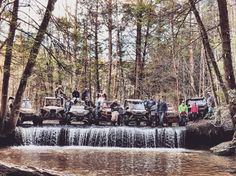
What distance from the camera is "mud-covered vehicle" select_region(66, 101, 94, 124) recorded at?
2195cm

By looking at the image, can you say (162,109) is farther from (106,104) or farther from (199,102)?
(199,102)

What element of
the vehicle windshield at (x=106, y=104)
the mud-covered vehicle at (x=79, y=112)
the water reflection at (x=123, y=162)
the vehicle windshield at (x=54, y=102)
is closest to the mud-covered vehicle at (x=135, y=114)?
the vehicle windshield at (x=106, y=104)

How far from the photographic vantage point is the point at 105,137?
1912cm

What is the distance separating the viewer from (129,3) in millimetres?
32594

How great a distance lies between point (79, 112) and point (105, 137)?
331 cm

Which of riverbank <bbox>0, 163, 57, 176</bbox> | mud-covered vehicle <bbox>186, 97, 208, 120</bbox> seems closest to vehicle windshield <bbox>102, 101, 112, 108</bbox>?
mud-covered vehicle <bbox>186, 97, 208, 120</bbox>

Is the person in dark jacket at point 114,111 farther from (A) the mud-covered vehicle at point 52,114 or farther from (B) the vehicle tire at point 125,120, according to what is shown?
(A) the mud-covered vehicle at point 52,114

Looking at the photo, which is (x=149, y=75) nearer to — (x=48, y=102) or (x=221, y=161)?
(x=48, y=102)

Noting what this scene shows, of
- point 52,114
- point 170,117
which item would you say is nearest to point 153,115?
point 170,117

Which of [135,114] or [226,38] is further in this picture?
[135,114]

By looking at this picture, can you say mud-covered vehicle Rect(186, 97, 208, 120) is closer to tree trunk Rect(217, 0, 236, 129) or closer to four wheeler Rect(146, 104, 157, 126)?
four wheeler Rect(146, 104, 157, 126)

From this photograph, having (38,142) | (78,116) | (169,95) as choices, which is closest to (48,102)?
(78,116)

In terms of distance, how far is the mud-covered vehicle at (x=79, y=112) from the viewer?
864 inches

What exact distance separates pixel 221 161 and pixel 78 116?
32.7ft
